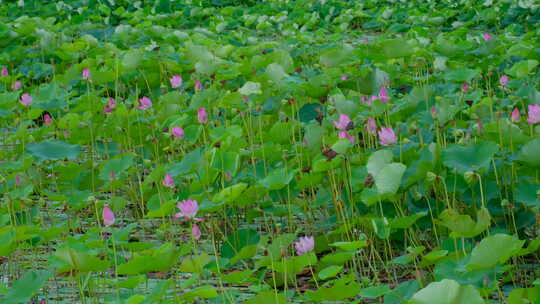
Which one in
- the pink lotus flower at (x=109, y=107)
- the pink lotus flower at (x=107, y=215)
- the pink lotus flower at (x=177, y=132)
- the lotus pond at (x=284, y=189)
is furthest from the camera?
the pink lotus flower at (x=109, y=107)

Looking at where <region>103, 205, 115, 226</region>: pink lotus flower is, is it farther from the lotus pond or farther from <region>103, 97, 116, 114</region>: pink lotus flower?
<region>103, 97, 116, 114</region>: pink lotus flower

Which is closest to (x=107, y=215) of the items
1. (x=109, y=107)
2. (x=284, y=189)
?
(x=284, y=189)

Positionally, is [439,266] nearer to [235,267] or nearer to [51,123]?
[235,267]

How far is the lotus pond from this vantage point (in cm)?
154

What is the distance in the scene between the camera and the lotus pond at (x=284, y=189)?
154 cm

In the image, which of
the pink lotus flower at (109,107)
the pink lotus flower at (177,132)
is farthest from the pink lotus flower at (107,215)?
the pink lotus flower at (109,107)

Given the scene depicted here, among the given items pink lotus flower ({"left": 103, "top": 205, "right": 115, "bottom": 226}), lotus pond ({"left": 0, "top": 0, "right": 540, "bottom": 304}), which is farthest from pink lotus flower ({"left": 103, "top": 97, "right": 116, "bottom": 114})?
pink lotus flower ({"left": 103, "top": 205, "right": 115, "bottom": 226})

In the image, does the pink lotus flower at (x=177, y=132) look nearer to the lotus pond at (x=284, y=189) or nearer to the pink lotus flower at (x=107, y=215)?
the lotus pond at (x=284, y=189)

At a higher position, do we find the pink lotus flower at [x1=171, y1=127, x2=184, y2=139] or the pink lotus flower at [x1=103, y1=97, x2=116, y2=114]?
the pink lotus flower at [x1=171, y1=127, x2=184, y2=139]

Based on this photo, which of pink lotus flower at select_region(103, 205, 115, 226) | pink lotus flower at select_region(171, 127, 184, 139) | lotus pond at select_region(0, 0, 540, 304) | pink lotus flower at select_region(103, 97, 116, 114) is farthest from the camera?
pink lotus flower at select_region(103, 97, 116, 114)

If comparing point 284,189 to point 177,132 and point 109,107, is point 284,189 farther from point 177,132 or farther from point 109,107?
point 109,107

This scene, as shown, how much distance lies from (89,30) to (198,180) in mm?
3560

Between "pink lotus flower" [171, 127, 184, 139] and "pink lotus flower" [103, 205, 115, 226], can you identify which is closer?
"pink lotus flower" [103, 205, 115, 226]

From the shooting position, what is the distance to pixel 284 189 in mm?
2135
